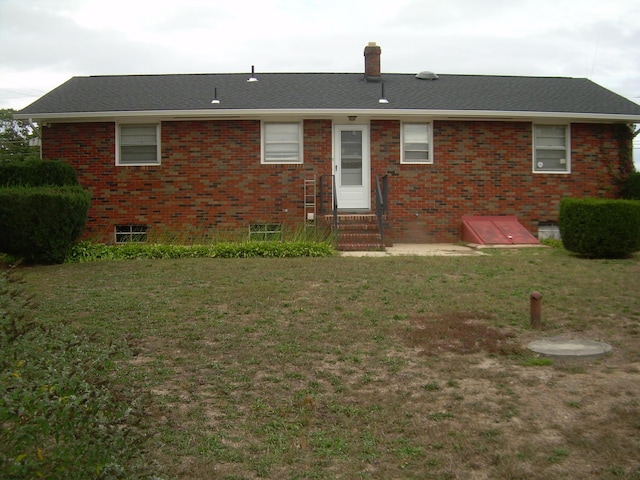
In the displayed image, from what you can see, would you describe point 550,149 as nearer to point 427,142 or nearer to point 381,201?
point 427,142

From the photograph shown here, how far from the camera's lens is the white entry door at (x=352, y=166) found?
614 inches

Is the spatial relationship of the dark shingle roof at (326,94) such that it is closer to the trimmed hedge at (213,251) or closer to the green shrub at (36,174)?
the green shrub at (36,174)

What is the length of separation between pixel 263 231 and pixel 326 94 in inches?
153

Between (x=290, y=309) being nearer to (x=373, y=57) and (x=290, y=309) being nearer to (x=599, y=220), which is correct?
(x=599, y=220)

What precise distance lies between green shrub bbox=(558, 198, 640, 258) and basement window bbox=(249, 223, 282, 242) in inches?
245

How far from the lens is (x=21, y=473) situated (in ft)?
8.00

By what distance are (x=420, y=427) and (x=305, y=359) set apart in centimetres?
168

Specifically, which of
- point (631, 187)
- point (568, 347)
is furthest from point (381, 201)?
point (568, 347)

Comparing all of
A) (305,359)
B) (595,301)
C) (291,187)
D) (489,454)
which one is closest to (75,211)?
(291,187)

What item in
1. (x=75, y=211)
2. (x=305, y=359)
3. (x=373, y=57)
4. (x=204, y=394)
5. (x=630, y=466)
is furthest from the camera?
(x=373, y=57)

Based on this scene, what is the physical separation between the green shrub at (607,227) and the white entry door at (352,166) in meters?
5.26

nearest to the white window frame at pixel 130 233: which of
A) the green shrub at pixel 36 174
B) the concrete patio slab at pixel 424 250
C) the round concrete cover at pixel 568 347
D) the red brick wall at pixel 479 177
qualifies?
the green shrub at pixel 36 174

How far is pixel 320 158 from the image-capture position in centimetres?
1547

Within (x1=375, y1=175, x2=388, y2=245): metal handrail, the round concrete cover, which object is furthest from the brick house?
the round concrete cover
